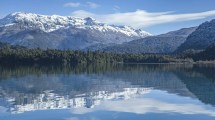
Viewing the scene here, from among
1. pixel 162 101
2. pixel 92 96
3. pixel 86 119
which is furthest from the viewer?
pixel 92 96

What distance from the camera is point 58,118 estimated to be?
3512 centimetres

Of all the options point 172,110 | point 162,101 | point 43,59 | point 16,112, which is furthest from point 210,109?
point 43,59

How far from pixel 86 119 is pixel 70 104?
8.67 metres

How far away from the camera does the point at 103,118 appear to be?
35344 mm

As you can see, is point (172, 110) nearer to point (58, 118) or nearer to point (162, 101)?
point (162, 101)

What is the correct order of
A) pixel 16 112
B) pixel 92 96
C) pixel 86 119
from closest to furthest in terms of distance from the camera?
pixel 86 119, pixel 16 112, pixel 92 96

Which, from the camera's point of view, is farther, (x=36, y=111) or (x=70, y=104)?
(x=70, y=104)

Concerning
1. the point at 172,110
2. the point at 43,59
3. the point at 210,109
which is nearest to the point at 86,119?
the point at 172,110

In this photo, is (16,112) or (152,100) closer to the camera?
(16,112)

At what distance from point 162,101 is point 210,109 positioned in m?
7.19

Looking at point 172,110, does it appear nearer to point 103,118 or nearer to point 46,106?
point 103,118

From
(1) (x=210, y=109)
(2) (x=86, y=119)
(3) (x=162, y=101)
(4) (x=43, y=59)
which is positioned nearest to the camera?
(2) (x=86, y=119)

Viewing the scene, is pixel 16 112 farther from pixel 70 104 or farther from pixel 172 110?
pixel 172 110

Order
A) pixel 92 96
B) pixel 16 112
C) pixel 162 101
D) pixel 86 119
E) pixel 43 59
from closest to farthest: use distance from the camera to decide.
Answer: pixel 86 119 → pixel 16 112 → pixel 162 101 → pixel 92 96 → pixel 43 59
